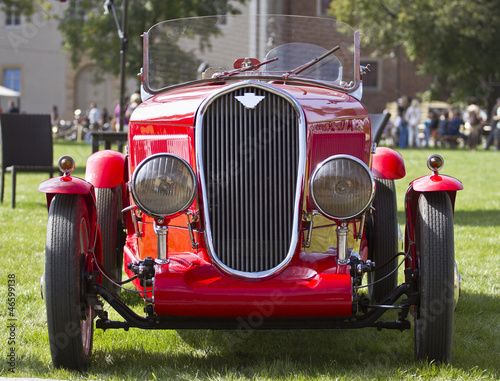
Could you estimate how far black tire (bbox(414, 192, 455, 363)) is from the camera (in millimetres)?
3254

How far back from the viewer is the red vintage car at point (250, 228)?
317 centimetres

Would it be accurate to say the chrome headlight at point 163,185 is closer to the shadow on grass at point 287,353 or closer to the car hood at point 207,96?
the car hood at point 207,96

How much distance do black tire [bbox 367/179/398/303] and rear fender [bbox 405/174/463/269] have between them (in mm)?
474

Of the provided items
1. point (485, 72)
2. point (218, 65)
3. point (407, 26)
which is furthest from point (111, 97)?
point (218, 65)

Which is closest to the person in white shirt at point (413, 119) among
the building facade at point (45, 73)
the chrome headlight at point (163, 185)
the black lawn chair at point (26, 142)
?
the building facade at point (45, 73)

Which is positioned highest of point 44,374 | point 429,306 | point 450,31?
point 450,31

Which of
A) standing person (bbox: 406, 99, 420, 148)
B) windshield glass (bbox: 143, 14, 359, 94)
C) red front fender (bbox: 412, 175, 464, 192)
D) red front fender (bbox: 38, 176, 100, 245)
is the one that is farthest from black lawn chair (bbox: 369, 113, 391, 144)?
standing person (bbox: 406, 99, 420, 148)

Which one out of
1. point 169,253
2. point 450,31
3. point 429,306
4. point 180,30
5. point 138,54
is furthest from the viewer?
point 450,31

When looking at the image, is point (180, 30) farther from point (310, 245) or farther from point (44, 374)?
point (44, 374)

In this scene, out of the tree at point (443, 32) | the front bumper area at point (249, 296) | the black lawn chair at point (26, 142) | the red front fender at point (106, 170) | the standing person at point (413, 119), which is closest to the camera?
the front bumper area at point (249, 296)

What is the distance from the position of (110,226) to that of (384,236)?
68.6 inches

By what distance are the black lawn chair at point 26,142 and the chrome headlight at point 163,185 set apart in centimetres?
627

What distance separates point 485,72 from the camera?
33656mm

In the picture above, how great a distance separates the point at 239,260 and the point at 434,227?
947 millimetres
